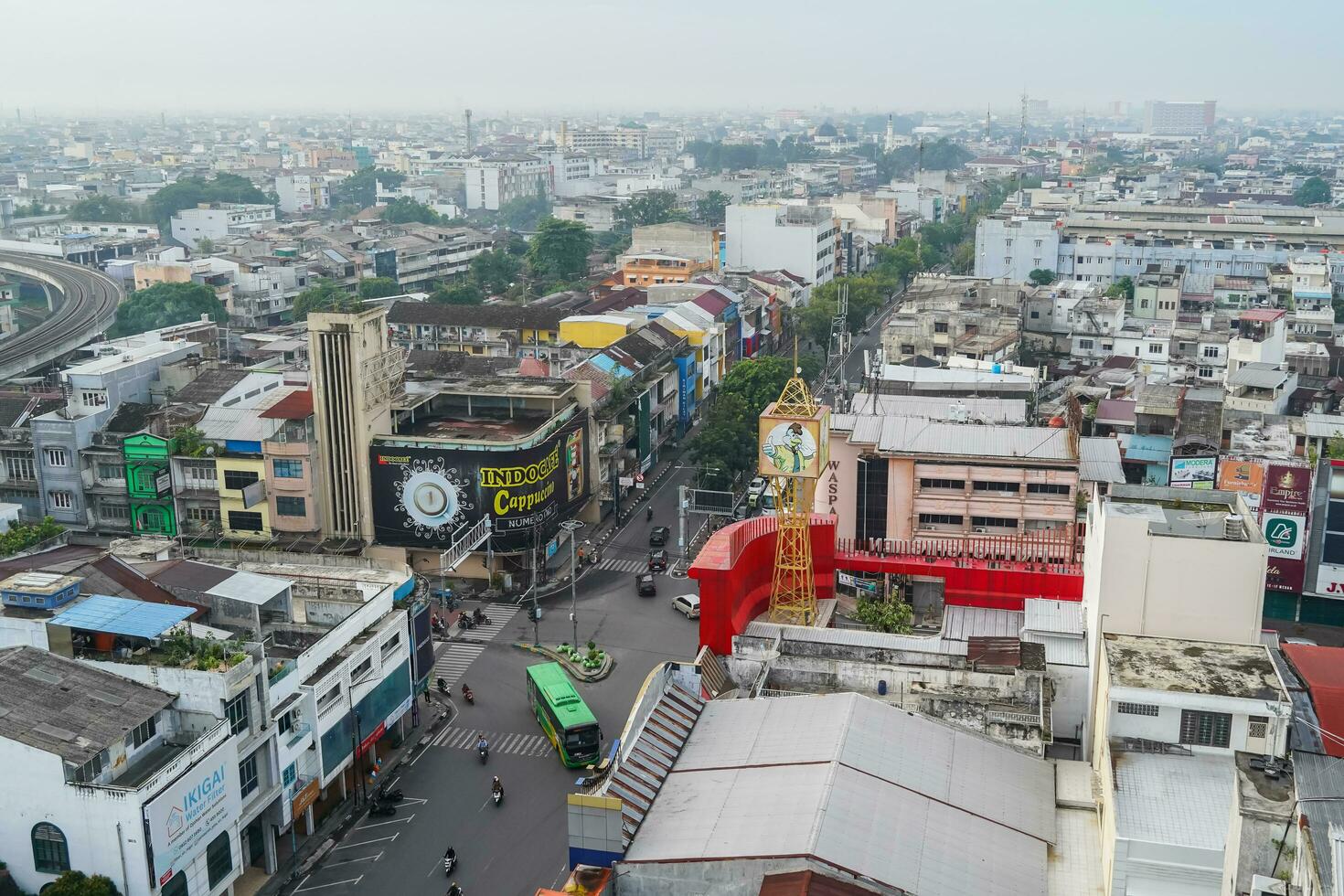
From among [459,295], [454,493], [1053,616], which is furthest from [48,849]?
[459,295]

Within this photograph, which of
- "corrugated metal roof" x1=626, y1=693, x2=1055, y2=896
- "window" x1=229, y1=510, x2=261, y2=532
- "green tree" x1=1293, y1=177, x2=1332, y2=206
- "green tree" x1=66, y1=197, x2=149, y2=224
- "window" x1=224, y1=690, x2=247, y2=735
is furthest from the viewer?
"green tree" x1=1293, y1=177, x2=1332, y2=206

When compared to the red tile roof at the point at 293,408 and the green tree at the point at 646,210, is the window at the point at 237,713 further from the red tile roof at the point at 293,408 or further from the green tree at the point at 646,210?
the green tree at the point at 646,210

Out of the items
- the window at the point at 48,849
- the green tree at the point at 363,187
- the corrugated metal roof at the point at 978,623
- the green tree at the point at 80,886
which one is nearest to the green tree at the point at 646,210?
the green tree at the point at 363,187

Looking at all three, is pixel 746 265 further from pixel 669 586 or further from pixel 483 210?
pixel 483 210

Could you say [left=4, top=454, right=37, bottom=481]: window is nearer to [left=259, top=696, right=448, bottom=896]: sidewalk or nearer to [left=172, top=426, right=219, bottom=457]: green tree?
[left=172, top=426, right=219, bottom=457]: green tree

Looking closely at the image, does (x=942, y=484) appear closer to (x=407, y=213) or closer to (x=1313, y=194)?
(x=407, y=213)

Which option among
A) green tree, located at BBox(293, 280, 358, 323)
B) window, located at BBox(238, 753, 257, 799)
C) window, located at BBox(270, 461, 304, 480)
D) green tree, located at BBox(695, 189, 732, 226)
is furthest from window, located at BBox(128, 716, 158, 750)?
green tree, located at BBox(695, 189, 732, 226)
